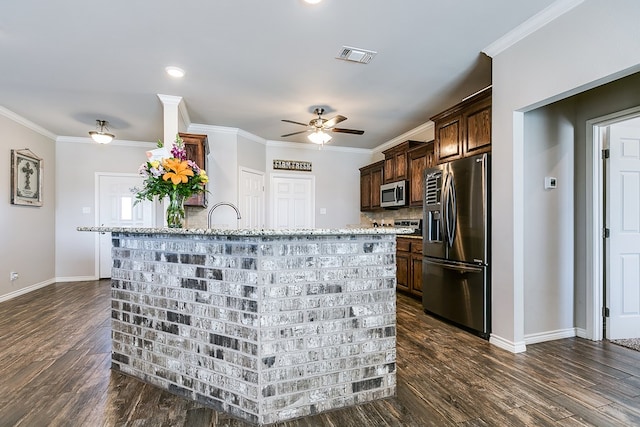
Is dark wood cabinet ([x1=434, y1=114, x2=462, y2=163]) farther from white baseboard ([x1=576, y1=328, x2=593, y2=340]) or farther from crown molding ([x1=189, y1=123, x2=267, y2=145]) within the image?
crown molding ([x1=189, y1=123, x2=267, y2=145])

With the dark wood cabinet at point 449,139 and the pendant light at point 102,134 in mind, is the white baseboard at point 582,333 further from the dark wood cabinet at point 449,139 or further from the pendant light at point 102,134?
the pendant light at point 102,134

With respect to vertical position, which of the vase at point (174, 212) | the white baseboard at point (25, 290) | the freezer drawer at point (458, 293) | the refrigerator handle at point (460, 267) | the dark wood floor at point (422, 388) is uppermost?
the vase at point (174, 212)

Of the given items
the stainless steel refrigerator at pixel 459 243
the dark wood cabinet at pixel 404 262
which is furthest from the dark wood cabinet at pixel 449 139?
the dark wood cabinet at pixel 404 262

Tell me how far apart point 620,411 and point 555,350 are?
0.90 metres

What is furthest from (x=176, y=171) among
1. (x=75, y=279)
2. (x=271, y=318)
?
(x=75, y=279)

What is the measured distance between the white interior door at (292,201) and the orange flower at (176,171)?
3.93 m

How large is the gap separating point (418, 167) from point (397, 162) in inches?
22.0

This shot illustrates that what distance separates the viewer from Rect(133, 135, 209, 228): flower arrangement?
84.0 inches

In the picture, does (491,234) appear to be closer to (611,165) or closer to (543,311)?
(543,311)

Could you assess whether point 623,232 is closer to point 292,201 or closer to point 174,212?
point 174,212

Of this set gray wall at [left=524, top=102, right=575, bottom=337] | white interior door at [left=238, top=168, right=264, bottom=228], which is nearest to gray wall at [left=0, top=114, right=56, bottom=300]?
white interior door at [left=238, top=168, right=264, bottom=228]

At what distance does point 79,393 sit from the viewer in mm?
2055

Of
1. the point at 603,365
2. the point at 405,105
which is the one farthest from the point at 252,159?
the point at 603,365

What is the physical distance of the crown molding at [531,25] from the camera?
221 cm
